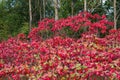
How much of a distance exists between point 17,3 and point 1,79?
25.6 m

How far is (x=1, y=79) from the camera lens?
653 centimetres

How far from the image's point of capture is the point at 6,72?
6262 mm

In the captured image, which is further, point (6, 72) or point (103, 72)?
point (6, 72)

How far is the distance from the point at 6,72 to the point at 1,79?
338mm

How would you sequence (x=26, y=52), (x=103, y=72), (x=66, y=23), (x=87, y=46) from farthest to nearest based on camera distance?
1. (x=66, y=23)
2. (x=26, y=52)
3. (x=87, y=46)
4. (x=103, y=72)

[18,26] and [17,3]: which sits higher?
[17,3]

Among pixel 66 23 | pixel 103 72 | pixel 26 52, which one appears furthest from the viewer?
pixel 66 23

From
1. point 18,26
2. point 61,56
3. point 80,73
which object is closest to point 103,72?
point 80,73

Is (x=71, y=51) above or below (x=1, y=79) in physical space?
above

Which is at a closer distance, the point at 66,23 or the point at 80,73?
the point at 80,73

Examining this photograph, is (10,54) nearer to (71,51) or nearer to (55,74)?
(71,51)

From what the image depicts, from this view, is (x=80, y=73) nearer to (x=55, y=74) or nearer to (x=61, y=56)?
(x=55, y=74)

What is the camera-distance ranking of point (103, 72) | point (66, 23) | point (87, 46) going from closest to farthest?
point (103, 72) → point (87, 46) → point (66, 23)

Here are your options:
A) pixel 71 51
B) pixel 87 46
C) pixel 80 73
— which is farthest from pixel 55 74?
pixel 87 46
